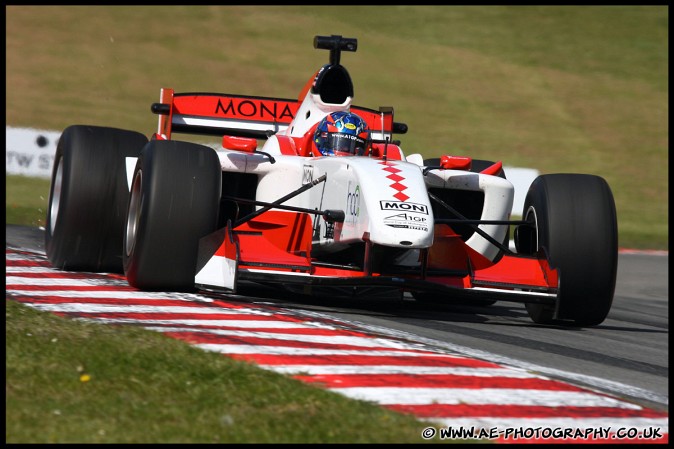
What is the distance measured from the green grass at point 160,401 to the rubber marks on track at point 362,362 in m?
0.24

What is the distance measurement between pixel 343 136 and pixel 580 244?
2168mm

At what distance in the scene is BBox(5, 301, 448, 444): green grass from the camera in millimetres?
4504

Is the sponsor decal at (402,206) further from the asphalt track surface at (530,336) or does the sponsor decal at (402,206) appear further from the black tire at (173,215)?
the black tire at (173,215)

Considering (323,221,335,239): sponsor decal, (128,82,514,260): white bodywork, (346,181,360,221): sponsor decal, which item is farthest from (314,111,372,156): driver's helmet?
(346,181,360,221): sponsor decal

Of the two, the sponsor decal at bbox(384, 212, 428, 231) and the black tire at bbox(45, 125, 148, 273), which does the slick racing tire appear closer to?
the sponsor decal at bbox(384, 212, 428, 231)

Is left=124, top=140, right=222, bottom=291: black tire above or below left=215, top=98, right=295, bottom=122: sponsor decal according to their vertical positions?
below

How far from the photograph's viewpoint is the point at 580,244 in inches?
332

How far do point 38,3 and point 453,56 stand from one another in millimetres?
14133

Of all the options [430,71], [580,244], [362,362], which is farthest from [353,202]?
[430,71]

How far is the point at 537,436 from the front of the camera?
4.77m

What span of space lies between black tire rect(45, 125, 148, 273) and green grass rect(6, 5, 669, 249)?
1447 centimetres

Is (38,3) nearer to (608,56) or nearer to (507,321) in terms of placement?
(608,56)

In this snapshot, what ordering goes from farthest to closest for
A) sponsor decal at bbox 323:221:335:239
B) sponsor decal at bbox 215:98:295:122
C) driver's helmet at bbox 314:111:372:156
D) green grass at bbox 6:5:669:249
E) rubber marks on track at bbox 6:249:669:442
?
green grass at bbox 6:5:669:249 < sponsor decal at bbox 215:98:295:122 < driver's helmet at bbox 314:111:372:156 < sponsor decal at bbox 323:221:335:239 < rubber marks on track at bbox 6:249:669:442

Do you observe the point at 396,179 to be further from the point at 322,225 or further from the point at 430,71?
the point at 430,71
